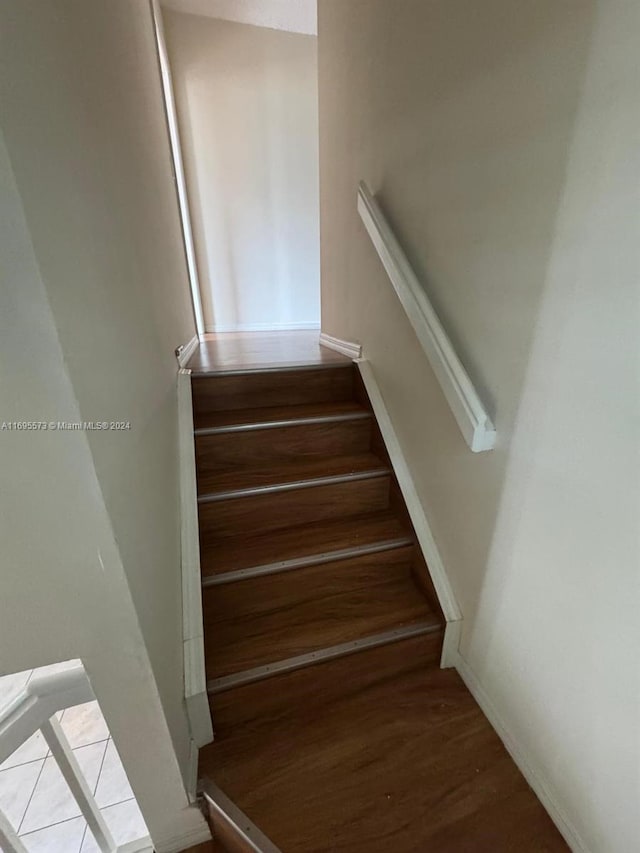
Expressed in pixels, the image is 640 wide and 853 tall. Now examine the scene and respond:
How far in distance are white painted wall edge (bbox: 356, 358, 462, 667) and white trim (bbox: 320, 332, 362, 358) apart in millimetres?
292

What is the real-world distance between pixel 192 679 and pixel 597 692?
0.99 metres

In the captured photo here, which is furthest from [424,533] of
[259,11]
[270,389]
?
[259,11]

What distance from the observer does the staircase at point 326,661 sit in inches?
39.3

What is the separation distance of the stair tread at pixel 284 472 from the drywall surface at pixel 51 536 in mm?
750

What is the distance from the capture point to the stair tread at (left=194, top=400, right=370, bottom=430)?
68.4 inches

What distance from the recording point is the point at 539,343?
0.87 m

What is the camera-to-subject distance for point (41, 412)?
1.93 ft

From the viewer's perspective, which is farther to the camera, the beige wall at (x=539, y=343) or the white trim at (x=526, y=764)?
the white trim at (x=526, y=764)

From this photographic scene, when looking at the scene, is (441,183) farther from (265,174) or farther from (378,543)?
(265,174)

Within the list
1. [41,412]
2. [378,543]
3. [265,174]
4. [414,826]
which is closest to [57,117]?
[41,412]

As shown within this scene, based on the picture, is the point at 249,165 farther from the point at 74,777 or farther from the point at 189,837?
the point at 189,837

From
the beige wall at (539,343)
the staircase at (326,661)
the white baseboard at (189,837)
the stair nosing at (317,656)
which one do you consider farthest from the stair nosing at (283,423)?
the white baseboard at (189,837)

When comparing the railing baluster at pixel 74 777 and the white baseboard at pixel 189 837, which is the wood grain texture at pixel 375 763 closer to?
the white baseboard at pixel 189 837

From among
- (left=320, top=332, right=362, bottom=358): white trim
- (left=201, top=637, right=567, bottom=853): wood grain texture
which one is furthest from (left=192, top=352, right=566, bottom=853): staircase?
(left=320, top=332, right=362, bottom=358): white trim
